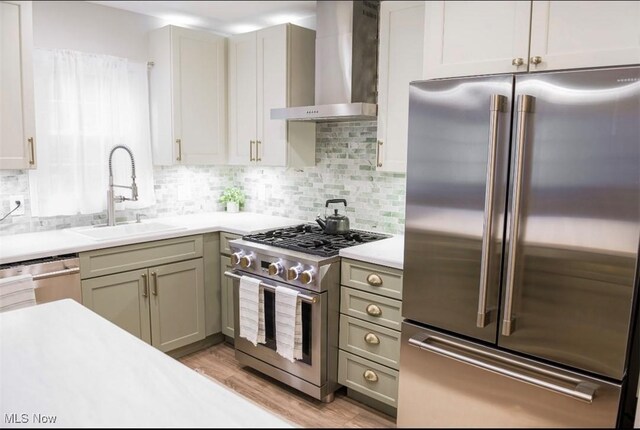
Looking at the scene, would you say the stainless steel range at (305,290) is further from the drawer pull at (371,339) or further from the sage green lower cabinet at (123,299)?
the sage green lower cabinet at (123,299)

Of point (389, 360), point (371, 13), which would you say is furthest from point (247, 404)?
point (371, 13)

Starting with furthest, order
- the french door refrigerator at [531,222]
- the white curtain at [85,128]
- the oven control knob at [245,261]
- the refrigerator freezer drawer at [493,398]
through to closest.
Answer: the white curtain at [85,128] < the oven control knob at [245,261] < the french door refrigerator at [531,222] < the refrigerator freezer drawer at [493,398]

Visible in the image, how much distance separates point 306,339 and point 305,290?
269 mm

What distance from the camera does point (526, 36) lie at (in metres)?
1.67

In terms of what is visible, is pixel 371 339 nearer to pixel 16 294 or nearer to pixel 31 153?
pixel 16 294

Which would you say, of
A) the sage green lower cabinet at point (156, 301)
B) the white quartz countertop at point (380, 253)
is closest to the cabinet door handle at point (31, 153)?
the sage green lower cabinet at point (156, 301)

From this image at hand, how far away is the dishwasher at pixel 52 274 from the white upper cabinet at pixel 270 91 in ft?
4.33

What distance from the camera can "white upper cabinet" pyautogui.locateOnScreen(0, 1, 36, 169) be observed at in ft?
7.50

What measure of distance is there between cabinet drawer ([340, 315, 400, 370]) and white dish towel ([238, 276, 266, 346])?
0.47 metres

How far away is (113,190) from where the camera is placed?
3.04m

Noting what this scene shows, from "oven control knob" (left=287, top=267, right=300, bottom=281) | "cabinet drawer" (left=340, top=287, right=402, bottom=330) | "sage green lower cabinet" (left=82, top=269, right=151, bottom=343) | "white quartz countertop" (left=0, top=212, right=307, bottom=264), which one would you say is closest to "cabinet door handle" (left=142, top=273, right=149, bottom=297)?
"sage green lower cabinet" (left=82, top=269, right=151, bottom=343)

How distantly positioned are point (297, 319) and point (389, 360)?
1.66 feet

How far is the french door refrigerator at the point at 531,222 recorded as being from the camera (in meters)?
1.44

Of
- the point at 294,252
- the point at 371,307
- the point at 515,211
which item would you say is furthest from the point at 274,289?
the point at 515,211
